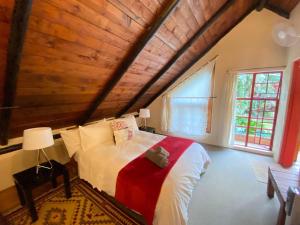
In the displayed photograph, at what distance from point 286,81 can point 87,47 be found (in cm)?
349

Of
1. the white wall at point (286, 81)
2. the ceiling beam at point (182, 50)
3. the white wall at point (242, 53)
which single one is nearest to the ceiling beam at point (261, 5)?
the white wall at point (242, 53)

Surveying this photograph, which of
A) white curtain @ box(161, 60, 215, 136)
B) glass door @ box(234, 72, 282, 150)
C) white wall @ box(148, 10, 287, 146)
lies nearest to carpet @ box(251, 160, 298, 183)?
glass door @ box(234, 72, 282, 150)

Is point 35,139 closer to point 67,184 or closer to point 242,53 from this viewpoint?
point 67,184

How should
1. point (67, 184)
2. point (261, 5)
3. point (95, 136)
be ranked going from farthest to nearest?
point (261, 5) < point (95, 136) < point (67, 184)

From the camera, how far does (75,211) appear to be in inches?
72.2

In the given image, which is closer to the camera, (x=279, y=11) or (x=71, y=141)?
(x=71, y=141)

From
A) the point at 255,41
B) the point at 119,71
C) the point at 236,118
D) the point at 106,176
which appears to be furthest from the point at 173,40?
the point at 236,118

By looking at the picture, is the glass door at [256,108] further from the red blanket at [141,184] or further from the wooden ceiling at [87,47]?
the red blanket at [141,184]

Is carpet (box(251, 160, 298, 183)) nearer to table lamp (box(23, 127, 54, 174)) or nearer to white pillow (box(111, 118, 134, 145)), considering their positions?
white pillow (box(111, 118, 134, 145))

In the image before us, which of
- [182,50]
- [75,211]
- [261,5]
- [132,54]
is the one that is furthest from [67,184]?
[261,5]

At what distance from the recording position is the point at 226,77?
3.52 meters

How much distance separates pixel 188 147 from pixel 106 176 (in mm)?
1311

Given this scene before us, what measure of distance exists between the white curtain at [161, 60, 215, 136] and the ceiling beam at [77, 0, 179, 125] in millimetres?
2135

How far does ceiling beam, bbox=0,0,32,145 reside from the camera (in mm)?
993
